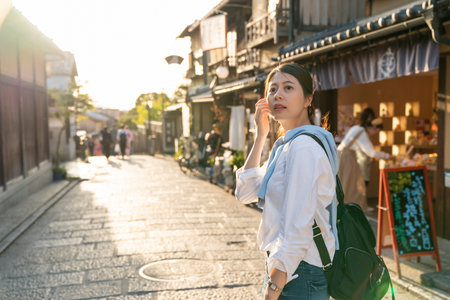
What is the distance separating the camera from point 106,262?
6.28 m

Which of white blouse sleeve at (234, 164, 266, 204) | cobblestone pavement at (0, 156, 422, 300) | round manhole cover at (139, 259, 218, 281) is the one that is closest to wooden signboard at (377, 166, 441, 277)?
cobblestone pavement at (0, 156, 422, 300)

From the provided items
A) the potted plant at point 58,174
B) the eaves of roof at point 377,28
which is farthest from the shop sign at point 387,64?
the potted plant at point 58,174

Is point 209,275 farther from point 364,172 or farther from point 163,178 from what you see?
point 163,178

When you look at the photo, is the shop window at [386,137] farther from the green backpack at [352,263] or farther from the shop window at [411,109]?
the green backpack at [352,263]

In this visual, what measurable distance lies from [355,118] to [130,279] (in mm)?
8279

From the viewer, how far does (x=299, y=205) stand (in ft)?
6.62

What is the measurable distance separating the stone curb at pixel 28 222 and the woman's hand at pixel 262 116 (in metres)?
6.10

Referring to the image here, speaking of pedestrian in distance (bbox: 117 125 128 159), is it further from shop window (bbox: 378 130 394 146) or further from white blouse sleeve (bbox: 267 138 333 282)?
white blouse sleeve (bbox: 267 138 333 282)

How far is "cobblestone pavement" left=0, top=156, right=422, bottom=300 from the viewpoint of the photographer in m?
5.26

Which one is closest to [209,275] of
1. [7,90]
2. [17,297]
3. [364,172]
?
[17,297]

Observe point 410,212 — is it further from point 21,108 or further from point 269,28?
point 21,108

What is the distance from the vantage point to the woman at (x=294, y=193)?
2.02m

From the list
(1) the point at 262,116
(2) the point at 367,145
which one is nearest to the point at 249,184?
(1) the point at 262,116

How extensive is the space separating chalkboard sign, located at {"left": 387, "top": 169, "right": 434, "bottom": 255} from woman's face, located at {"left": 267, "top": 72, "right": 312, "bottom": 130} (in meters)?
3.75
